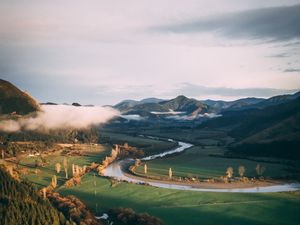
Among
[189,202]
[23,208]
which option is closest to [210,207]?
[189,202]

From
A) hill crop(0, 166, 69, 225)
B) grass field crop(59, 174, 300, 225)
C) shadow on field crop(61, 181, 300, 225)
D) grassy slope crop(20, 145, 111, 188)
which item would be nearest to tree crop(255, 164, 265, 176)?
grass field crop(59, 174, 300, 225)

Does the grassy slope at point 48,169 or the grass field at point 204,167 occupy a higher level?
the grassy slope at point 48,169

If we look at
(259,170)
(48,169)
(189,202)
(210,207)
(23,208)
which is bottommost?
(210,207)

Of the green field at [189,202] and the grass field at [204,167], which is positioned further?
the grass field at [204,167]

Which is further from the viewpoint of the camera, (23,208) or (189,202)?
(189,202)

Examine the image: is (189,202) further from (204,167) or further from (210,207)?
(204,167)

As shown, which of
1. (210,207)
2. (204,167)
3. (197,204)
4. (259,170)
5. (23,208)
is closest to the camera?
(23,208)

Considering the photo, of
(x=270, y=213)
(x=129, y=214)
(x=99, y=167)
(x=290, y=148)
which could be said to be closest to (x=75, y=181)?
(x=99, y=167)

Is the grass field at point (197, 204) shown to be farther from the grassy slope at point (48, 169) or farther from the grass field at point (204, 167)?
the grass field at point (204, 167)

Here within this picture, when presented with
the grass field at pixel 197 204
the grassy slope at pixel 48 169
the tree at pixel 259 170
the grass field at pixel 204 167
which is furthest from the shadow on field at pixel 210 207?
the tree at pixel 259 170
